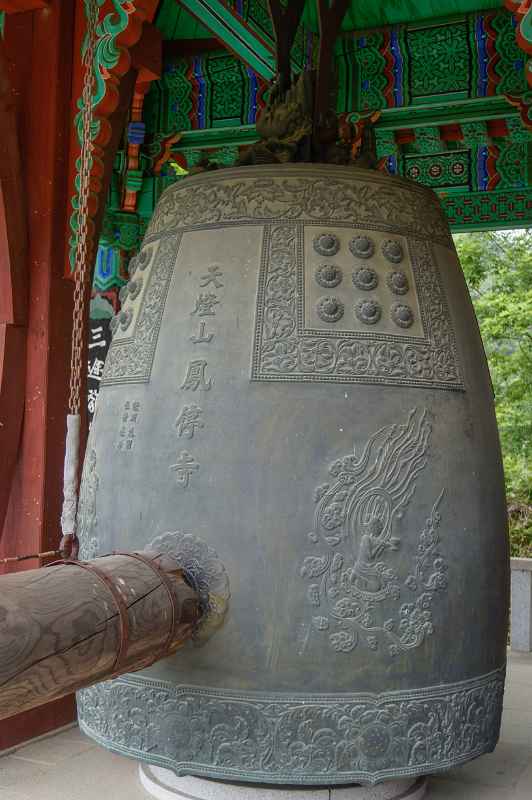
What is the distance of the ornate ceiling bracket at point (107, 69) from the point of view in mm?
3600

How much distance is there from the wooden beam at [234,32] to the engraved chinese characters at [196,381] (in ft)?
6.58

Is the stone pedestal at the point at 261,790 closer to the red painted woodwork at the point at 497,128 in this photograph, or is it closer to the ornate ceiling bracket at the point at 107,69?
the ornate ceiling bracket at the point at 107,69

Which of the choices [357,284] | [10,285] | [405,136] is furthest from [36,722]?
[405,136]

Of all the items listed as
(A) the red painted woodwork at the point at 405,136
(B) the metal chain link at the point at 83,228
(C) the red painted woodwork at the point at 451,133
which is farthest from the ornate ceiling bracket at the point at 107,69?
(C) the red painted woodwork at the point at 451,133

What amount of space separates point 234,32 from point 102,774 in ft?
11.3

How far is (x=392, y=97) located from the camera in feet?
16.0

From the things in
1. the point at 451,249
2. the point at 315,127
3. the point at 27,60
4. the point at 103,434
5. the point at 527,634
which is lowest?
the point at 527,634

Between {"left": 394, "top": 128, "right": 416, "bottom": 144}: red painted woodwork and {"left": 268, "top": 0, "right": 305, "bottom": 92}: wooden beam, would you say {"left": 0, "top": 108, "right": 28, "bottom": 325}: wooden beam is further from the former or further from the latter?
{"left": 394, "top": 128, "right": 416, "bottom": 144}: red painted woodwork

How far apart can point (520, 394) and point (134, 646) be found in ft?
33.1

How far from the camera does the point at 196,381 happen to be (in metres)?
2.82

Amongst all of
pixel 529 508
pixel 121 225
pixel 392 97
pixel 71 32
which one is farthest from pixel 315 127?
pixel 529 508

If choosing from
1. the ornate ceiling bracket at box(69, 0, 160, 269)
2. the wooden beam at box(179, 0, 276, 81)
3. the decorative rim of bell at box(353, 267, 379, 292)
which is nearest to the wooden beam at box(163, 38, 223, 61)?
the wooden beam at box(179, 0, 276, 81)

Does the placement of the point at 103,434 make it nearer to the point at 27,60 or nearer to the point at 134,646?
the point at 134,646

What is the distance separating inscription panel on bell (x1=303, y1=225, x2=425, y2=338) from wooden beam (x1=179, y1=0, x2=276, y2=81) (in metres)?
1.96
